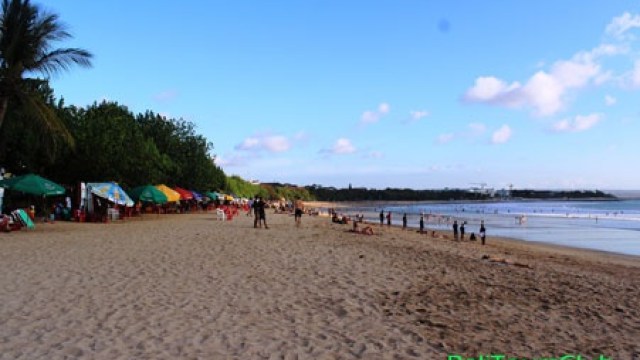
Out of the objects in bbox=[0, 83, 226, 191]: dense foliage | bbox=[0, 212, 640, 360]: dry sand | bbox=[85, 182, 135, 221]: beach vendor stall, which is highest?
bbox=[0, 83, 226, 191]: dense foliage

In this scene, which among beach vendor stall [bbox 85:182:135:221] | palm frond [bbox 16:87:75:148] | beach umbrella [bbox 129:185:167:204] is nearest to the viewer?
palm frond [bbox 16:87:75:148]

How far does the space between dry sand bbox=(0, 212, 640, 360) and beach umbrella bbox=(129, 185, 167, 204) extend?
49.8 feet

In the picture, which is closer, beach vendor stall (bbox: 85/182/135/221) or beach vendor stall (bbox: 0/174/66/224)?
beach vendor stall (bbox: 0/174/66/224)

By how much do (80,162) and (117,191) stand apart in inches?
163

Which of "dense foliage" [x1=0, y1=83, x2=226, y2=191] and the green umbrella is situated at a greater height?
"dense foliage" [x1=0, y1=83, x2=226, y2=191]

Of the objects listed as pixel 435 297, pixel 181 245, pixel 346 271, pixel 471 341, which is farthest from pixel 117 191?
pixel 471 341

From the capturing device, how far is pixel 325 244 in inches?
691

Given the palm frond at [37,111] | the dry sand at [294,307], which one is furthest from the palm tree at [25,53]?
the dry sand at [294,307]

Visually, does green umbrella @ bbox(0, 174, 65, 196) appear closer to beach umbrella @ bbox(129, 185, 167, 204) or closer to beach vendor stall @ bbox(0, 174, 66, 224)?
beach vendor stall @ bbox(0, 174, 66, 224)

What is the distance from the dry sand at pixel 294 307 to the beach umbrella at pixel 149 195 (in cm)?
1519

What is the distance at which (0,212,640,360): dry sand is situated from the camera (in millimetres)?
6289

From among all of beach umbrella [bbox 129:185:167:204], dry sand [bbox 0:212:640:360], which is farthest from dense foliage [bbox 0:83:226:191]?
dry sand [bbox 0:212:640:360]

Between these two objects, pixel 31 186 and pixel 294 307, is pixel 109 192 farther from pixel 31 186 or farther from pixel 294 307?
pixel 294 307

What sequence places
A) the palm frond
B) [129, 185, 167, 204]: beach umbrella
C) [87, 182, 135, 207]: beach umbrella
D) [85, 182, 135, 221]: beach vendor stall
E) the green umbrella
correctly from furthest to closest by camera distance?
[129, 185, 167, 204]: beach umbrella, [85, 182, 135, 221]: beach vendor stall, [87, 182, 135, 207]: beach umbrella, the green umbrella, the palm frond
